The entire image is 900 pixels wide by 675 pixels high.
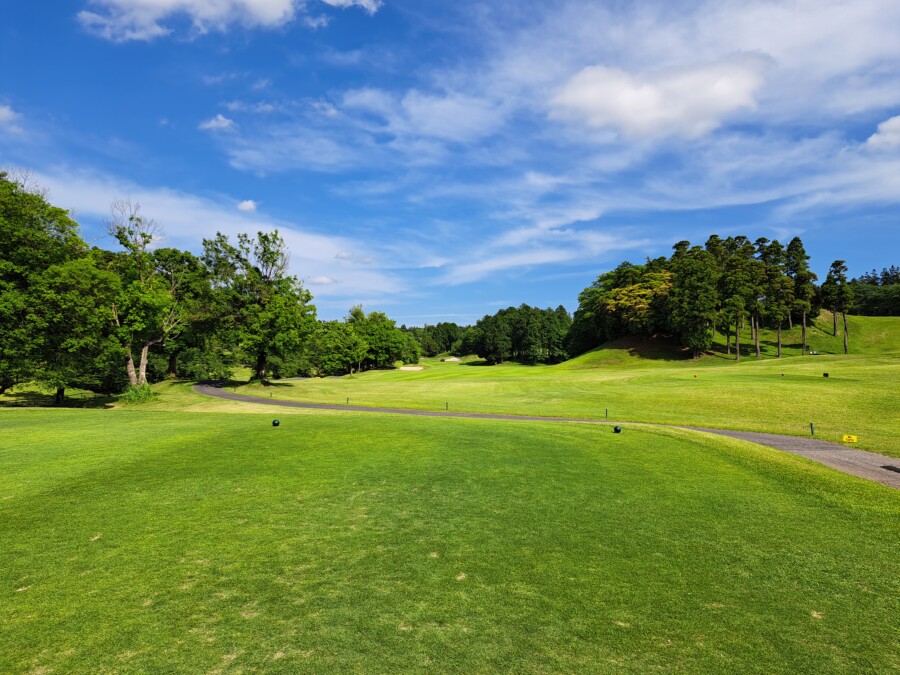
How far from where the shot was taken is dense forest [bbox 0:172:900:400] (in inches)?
1268

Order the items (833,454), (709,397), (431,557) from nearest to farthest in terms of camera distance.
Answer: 1. (431,557)
2. (833,454)
3. (709,397)

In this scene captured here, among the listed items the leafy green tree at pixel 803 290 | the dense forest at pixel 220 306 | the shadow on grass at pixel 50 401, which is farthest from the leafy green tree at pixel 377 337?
the leafy green tree at pixel 803 290

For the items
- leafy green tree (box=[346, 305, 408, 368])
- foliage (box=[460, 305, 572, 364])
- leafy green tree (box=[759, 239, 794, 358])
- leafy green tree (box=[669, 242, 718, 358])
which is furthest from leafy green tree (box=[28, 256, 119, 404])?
foliage (box=[460, 305, 572, 364])

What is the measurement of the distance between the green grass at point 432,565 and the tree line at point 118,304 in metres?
23.8

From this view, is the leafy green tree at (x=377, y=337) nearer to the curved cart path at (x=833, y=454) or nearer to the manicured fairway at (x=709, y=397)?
the manicured fairway at (x=709, y=397)

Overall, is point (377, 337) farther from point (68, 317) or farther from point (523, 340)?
point (68, 317)

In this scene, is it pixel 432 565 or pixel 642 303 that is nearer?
pixel 432 565

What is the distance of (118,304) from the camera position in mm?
38125

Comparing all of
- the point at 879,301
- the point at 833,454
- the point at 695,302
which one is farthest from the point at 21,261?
the point at 879,301

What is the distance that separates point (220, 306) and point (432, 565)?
171 ft

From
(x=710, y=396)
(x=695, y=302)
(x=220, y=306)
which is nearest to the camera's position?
(x=710, y=396)

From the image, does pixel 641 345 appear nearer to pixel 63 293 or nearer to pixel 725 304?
pixel 725 304

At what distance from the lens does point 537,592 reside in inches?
275

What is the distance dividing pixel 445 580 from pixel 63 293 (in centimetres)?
3975
